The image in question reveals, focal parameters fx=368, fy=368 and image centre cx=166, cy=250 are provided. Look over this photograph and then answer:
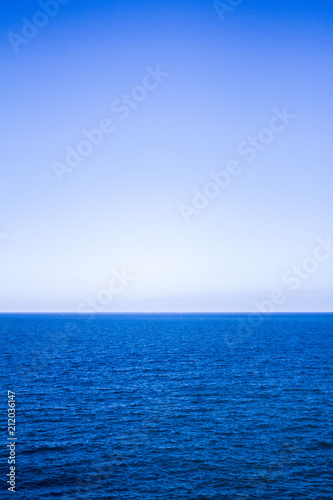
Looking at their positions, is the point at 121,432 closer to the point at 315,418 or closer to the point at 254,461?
the point at 254,461

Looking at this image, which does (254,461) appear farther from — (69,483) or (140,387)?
(140,387)

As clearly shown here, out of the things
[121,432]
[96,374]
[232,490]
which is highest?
[96,374]

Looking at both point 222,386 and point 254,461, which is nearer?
point 254,461

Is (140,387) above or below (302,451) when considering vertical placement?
above

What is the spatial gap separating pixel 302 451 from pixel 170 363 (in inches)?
1707

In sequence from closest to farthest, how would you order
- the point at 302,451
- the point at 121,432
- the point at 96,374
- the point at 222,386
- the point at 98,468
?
1. the point at 98,468
2. the point at 302,451
3. the point at 121,432
4. the point at 222,386
5. the point at 96,374

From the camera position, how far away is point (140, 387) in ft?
175

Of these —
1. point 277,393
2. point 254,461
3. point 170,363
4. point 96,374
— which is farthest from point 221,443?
point 170,363

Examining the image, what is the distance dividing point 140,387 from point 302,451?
26169mm

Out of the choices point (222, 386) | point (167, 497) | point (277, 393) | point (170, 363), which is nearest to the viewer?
point (167, 497)

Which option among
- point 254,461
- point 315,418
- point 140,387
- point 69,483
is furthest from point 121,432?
point 315,418

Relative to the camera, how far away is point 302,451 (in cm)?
3275

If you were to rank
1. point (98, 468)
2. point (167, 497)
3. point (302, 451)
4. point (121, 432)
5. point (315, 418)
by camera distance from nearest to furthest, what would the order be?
point (167, 497) → point (98, 468) → point (302, 451) → point (121, 432) → point (315, 418)

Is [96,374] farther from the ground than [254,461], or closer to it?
farther from the ground
